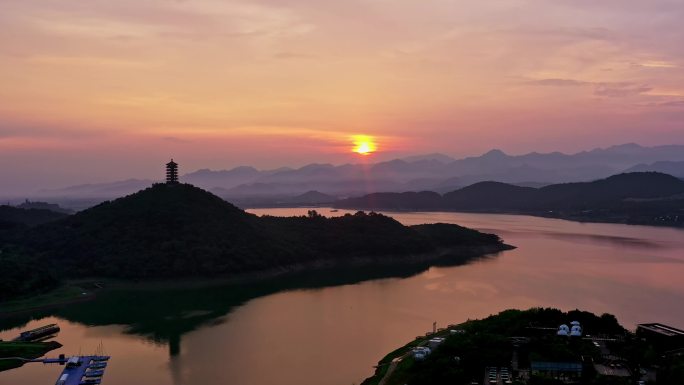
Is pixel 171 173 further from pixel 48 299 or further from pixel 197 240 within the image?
pixel 48 299

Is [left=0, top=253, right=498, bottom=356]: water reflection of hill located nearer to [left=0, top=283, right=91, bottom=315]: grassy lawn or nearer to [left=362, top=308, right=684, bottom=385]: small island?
[left=0, top=283, right=91, bottom=315]: grassy lawn

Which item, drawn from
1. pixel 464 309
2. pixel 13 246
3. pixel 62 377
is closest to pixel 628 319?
pixel 464 309

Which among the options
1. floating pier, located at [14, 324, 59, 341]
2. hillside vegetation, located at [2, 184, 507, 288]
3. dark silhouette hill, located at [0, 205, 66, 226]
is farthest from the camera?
dark silhouette hill, located at [0, 205, 66, 226]

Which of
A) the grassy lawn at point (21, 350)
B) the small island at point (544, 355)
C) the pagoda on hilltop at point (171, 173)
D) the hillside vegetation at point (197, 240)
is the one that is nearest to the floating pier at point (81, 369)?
the grassy lawn at point (21, 350)

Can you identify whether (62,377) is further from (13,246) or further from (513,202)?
(513,202)

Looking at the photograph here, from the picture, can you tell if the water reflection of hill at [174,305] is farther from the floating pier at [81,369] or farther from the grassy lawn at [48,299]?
the floating pier at [81,369]

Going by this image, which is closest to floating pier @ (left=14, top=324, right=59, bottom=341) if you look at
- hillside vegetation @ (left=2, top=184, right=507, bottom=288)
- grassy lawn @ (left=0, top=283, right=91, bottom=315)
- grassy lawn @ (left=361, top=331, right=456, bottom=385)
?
grassy lawn @ (left=0, top=283, right=91, bottom=315)

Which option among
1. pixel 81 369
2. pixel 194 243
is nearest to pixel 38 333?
pixel 81 369
